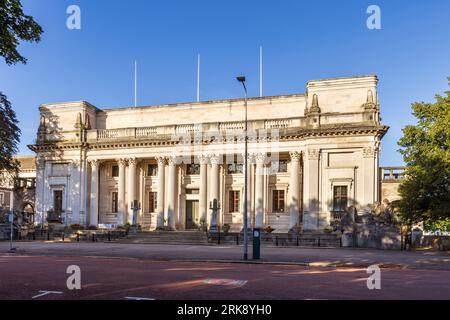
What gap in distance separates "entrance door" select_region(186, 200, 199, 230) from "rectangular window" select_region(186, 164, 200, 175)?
296 cm

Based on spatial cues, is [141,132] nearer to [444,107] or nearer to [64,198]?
[64,198]

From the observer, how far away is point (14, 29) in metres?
13.4

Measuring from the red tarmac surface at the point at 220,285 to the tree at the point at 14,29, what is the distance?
22.9 ft

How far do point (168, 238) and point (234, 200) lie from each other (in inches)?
355

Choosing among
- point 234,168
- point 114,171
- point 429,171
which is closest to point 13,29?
point 429,171

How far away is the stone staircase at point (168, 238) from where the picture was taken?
34.4m

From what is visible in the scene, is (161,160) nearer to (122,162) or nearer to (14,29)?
(122,162)

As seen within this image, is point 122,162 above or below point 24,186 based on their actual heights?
above

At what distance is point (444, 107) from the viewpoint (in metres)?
30.1

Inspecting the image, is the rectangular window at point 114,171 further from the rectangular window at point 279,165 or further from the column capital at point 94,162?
the rectangular window at point 279,165

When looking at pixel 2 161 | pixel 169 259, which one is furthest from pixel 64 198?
pixel 169 259

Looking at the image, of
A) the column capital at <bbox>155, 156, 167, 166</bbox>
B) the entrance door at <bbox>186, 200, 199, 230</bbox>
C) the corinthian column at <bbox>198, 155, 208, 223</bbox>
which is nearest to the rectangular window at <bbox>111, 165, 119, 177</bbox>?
the column capital at <bbox>155, 156, 167, 166</bbox>

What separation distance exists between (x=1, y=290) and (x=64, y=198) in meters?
35.4

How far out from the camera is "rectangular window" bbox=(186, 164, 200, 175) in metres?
43.7
